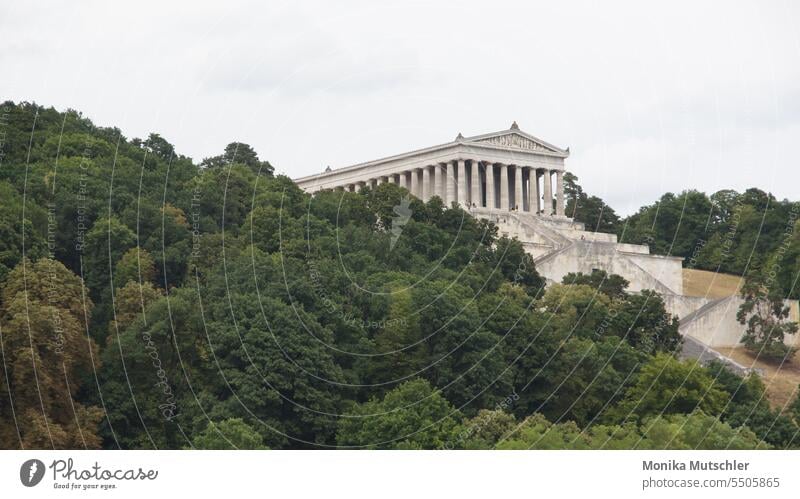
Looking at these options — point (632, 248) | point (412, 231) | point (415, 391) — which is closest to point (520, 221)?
point (632, 248)

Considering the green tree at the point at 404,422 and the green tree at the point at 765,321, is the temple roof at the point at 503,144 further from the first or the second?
the green tree at the point at 404,422

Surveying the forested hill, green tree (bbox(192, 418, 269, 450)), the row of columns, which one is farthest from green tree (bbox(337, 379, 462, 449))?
the row of columns

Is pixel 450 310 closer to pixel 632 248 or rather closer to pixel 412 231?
pixel 412 231

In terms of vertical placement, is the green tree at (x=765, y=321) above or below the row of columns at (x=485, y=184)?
below

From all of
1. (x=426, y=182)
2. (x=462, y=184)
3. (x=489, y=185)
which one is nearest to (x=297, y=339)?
(x=462, y=184)

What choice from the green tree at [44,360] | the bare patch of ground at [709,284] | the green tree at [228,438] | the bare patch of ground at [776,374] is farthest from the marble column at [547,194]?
the green tree at [228,438]

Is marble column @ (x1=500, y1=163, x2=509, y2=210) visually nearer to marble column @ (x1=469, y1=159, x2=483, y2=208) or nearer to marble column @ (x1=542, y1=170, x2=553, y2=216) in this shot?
marble column @ (x1=469, y1=159, x2=483, y2=208)
